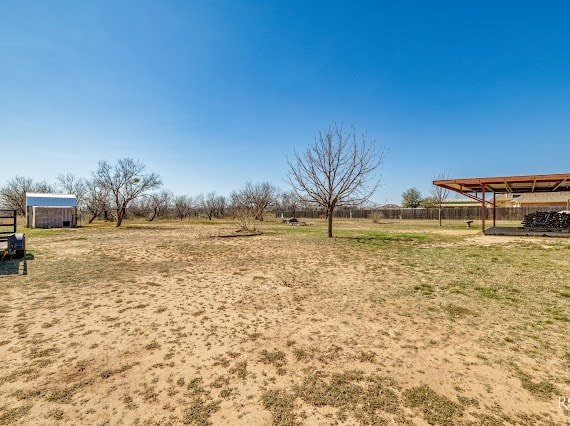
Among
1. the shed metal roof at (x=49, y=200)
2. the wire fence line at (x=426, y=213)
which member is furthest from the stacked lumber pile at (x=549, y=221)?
the shed metal roof at (x=49, y=200)

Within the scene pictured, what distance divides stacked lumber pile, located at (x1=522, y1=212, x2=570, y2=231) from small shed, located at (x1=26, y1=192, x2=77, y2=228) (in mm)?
37509

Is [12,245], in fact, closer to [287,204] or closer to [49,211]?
[49,211]

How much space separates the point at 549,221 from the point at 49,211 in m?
38.9

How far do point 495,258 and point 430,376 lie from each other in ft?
25.3

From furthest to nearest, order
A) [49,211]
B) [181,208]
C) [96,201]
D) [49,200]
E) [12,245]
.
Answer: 1. [181,208]
2. [96,201]
3. [49,200]
4. [49,211]
5. [12,245]

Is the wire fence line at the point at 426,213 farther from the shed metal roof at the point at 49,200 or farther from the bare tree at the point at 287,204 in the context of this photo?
the shed metal roof at the point at 49,200

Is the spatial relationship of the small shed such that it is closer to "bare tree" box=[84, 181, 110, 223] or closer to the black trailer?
"bare tree" box=[84, 181, 110, 223]

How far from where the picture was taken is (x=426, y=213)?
43.4 m

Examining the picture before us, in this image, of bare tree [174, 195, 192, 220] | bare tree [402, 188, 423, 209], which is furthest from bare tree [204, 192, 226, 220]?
bare tree [402, 188, 423, 209]

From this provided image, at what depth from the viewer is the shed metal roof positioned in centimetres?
2675

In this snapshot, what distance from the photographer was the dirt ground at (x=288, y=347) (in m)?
2.53

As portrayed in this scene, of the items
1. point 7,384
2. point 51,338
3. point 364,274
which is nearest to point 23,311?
point 51,338

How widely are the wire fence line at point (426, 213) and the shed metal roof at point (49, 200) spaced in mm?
31342

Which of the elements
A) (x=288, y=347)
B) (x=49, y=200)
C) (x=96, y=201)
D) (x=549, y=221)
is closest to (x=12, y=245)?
(x=288, y=347)
